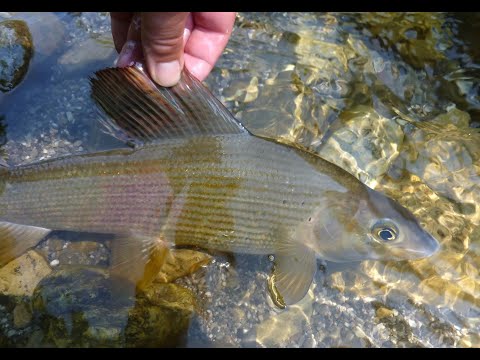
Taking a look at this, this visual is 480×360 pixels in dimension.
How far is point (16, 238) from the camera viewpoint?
376 centimetres

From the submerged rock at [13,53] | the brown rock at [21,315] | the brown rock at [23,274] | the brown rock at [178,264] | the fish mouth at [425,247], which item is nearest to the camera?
the fish mouth at [425,247]

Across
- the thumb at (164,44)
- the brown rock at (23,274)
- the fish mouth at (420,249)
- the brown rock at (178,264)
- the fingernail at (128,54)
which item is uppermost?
the thumb at (164,44)

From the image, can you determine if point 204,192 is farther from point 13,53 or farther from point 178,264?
point 13,53

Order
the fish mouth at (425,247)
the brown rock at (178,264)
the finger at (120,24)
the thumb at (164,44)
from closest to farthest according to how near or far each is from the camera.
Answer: the thumb at (164,44) → the fish mouth at (425,247) → the brown rock at (178,264) → the finger at (120,24)

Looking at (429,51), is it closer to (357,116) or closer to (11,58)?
(357,116)

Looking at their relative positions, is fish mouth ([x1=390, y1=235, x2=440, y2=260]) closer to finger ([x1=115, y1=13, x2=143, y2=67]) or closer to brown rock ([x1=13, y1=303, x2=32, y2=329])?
finger ([x1=115, y1=13, x2=143, y2=67])

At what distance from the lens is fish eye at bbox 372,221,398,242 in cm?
343

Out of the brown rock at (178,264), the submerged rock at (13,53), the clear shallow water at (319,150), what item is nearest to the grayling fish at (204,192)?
the brown rock at (178,264)

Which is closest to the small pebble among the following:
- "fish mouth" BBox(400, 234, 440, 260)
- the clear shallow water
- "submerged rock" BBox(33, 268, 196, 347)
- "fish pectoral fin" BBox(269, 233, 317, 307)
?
the clear shallow water

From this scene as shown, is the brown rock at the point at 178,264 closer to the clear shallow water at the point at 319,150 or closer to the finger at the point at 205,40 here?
the clear shallow water at the point at 319,150

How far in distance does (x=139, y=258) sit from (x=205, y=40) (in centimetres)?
215

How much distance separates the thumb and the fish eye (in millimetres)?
Answer: 1891

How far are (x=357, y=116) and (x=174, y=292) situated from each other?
2583 millimetres

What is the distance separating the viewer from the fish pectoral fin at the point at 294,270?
3.55 metres
